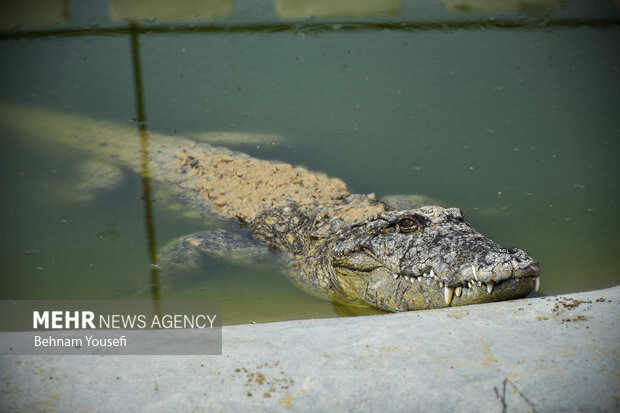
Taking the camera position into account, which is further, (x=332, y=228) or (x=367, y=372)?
(x=332, y=228)

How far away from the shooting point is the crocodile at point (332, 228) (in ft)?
14.7

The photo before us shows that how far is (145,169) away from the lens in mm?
7172

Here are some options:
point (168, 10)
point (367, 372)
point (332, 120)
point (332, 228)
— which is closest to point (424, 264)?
point (332, 228)

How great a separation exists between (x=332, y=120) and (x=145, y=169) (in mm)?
2359

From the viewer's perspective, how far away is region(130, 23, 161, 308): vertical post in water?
18.5 feet

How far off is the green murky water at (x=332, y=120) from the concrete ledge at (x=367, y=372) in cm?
152

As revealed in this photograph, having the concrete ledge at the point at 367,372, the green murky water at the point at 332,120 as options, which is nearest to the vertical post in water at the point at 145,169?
the green murky water at the point at 332,120

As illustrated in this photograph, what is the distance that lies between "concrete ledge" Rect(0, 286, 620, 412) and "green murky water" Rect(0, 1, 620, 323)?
1518 mm

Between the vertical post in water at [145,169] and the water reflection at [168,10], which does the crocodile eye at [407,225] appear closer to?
the vertical post in water at [145,169]

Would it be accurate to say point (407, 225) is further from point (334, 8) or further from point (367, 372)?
point (334, 8)

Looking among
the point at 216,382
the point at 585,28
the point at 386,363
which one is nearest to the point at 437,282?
the point at 386,363

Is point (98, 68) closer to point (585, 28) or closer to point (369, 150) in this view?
point (369, 150)

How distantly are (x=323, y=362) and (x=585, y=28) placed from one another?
7.98 m

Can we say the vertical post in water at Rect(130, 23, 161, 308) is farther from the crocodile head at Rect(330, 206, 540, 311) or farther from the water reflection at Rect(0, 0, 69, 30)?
the crocodile head at Rect(330, 206, 540, 311)
